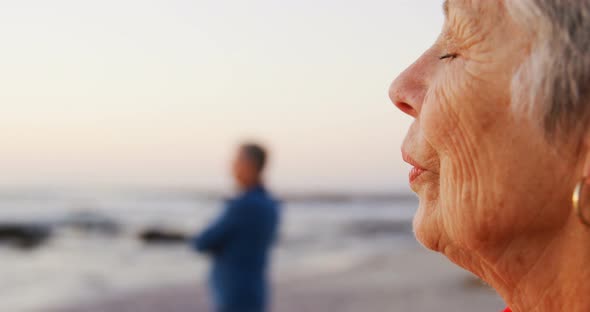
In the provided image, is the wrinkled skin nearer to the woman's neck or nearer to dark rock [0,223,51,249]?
the woman's neck

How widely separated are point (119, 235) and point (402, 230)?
9.71 m

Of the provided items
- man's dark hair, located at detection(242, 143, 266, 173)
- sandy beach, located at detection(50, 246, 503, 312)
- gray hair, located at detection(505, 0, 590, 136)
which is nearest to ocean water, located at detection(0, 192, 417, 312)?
sandy beach, located at detection(50, 246, 503, 312)

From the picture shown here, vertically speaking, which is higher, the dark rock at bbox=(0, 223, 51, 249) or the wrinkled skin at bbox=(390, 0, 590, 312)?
the wrinkled skin at bbox=(390, 0, 590, 312)

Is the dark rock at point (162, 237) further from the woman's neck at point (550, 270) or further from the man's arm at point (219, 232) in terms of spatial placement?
the woman's neck at point (550, 270)

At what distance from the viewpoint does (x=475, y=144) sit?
47.0 inches

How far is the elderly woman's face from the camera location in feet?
3.64

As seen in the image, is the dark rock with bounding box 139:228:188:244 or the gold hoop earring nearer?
the gold hoop earring

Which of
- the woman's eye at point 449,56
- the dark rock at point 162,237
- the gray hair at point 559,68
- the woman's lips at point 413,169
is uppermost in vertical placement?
the woman's eye at point 449,56

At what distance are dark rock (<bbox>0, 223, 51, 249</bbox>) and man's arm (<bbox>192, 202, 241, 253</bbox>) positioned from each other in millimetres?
14030

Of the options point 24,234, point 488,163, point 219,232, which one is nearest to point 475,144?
point 488,163

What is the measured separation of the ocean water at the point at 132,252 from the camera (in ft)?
39.4

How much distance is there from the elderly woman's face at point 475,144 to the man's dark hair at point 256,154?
4525mm

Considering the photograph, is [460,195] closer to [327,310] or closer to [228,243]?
[228,243]

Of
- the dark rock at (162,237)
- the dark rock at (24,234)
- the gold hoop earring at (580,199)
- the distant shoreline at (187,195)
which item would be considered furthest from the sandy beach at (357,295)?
the distant shoreline at (187,195)
